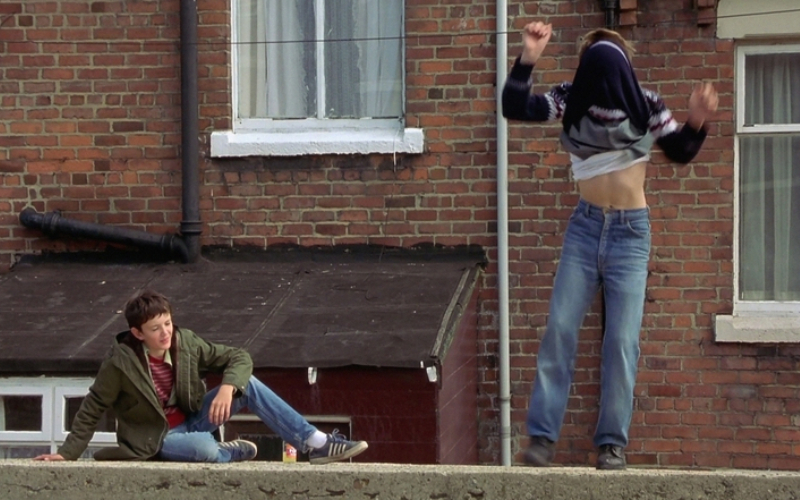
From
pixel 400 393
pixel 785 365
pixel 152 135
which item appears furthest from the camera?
pixel 152 135

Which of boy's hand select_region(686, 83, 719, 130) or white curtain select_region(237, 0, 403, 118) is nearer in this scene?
boy's hand select_region(686, 83, 719, 130)

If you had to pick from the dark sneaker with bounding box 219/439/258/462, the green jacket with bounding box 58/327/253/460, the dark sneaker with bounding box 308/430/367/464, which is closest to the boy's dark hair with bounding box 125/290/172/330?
the green jacket with bounding box 58/327/253/460

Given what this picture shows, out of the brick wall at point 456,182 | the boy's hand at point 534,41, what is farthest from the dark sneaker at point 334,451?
the brick wall at point 456,182

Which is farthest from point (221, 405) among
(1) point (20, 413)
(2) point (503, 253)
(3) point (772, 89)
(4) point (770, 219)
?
(3) point (772, 89)

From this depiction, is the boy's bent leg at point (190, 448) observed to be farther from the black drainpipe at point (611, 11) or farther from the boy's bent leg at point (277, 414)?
the black drainpipe at point (611, 11)

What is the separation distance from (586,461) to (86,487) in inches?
166

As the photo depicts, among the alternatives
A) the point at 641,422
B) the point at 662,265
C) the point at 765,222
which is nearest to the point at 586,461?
the point at 641,422

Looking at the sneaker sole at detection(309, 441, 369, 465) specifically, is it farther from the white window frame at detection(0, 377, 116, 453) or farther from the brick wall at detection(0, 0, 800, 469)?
the brick wall at detection(0, 0, 800, 469)

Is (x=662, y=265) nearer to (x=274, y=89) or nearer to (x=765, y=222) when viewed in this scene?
(x=765, y=222)

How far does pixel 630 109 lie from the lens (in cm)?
479

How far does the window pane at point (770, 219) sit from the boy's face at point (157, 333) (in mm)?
4119

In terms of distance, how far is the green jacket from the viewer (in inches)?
217

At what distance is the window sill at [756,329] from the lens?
7887mm

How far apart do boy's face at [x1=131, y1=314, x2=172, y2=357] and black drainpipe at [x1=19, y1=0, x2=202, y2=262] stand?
2.79 m
